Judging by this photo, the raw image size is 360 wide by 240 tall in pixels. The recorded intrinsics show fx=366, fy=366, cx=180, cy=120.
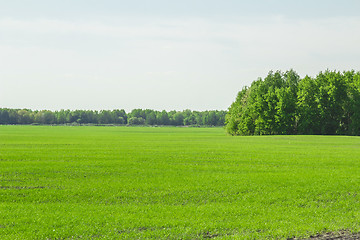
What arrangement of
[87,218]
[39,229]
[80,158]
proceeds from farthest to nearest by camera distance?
[80,158]
[87,218]
[39,229]

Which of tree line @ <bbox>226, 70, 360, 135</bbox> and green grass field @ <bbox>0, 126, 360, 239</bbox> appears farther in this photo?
tree line @ <bbox>226, 70, 360, 135</bbox>

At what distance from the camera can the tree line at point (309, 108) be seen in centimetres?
10031

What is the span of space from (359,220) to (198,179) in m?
11.6

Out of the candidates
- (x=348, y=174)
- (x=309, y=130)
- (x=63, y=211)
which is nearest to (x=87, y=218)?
(x=63, y=211)

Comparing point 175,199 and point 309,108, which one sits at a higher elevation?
point 309,108

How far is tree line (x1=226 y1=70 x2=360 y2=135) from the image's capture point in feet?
329

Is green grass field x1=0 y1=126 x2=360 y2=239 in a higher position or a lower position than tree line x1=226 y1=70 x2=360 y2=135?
lower

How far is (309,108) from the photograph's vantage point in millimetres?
101438

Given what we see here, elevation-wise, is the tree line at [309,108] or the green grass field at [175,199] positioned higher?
the tree line at [309,108]

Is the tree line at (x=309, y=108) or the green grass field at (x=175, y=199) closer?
the green grass field at (x=175, y=199)

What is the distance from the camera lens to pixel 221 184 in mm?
24438

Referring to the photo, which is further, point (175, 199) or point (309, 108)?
point (309, 108)

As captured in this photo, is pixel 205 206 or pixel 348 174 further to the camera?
pixel 348 174

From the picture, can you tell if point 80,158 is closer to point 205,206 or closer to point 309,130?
point 205,206
